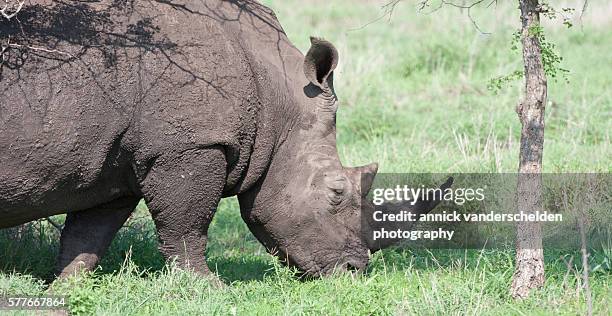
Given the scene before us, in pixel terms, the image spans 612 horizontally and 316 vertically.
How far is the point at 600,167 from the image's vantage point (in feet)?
26.6

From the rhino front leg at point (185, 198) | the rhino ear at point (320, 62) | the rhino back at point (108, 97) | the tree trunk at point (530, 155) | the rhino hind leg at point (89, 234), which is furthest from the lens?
the rhino hind leg at point (89, 234)

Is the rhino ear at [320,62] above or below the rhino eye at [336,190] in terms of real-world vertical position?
above

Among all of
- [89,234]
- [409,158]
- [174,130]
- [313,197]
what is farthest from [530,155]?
[409,158]

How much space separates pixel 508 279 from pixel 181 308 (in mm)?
1856

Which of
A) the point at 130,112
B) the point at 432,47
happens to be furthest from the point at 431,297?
the point at 432,47

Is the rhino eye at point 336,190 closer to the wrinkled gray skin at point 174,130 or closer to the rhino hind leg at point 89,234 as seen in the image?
the wrinkled gray skin at point 174,130

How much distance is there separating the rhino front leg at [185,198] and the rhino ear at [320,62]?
0.78 m

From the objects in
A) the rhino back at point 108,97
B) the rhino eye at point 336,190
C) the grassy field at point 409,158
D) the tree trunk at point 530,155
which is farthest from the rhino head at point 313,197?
the tree trunk at point 530,155

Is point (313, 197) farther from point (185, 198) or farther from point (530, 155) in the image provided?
point (530, 155)

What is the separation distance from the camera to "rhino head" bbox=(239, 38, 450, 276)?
20.3ft

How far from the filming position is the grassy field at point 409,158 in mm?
5469

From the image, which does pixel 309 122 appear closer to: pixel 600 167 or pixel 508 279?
pixel 508 279

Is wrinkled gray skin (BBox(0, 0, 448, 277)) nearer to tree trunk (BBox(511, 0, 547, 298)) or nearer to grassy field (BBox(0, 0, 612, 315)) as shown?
grassy field (BBox(0, 0, 612, 315))

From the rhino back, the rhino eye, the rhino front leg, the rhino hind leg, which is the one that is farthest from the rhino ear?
the rhino hind leg
